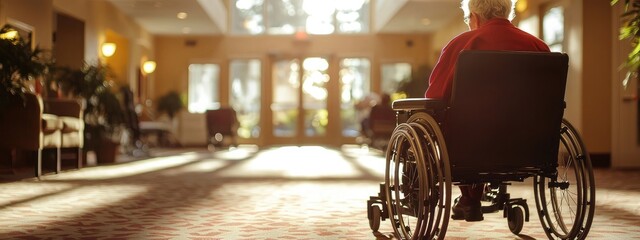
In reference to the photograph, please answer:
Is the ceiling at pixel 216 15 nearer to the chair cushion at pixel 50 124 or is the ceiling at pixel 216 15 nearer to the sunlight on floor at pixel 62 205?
the chair cushion at pixel 50 124

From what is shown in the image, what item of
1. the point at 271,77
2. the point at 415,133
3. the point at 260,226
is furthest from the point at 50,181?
the point at 271,77

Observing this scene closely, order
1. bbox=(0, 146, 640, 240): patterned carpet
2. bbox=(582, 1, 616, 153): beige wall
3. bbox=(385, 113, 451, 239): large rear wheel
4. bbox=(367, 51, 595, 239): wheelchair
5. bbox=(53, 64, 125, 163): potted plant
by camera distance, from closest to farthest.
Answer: bbox=(385, 113, 451, 239): large rear wheel
bbox=(367, 51, 595, 239): wheelchair
bbox=(0, 146, 640, 240): patterned carpet
bbox=(582, 1, 616, 153): beige wall
bbox=(53, 64, 125, 163): potted plant

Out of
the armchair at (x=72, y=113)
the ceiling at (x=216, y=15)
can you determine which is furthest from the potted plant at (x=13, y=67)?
the ceiling at (x=216, y=15)

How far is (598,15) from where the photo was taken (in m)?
9.48

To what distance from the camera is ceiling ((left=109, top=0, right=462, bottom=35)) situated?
1390 cm

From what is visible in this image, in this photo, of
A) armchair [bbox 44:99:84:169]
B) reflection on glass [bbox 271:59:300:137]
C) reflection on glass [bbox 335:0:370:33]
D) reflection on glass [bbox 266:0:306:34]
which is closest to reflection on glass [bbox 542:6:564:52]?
armchair [bbox 44:99:84:169]

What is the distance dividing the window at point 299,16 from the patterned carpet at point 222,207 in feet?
38.7

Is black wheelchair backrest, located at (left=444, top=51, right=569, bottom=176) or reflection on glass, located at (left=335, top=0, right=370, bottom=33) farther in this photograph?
reflection on glass, located at (left=335, top=0, right=370, bottom=33)

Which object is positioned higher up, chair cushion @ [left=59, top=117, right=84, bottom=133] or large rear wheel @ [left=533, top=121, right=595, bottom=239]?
chair cushion @ [left=59, top=117, right=84, bottom=133]

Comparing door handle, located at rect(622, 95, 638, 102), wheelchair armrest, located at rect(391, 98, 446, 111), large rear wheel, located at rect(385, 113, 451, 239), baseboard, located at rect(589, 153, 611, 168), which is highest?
door handle, located at rect(622, 95, 638, 102)

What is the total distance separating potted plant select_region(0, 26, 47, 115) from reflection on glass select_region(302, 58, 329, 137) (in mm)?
12930

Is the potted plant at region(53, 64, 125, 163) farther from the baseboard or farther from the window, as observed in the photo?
the window

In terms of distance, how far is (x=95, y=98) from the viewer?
33.1 feet

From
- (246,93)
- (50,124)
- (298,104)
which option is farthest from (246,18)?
(50,124)
